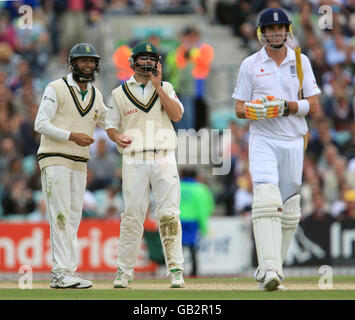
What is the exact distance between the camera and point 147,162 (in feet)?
33.6

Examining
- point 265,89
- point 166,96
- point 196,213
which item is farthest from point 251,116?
point 196,213

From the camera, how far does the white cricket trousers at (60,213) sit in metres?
10.3

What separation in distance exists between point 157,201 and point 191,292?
3.95ft

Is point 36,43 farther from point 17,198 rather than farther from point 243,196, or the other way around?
point 243,196

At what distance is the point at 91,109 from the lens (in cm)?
1062

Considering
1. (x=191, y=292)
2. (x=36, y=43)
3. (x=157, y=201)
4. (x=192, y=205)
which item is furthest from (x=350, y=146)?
(x=191, y=292)

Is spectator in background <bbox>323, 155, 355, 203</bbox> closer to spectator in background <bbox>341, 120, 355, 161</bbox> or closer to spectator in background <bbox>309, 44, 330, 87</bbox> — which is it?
spectator in background <bbox>341, 120, 355, 161</bbox>

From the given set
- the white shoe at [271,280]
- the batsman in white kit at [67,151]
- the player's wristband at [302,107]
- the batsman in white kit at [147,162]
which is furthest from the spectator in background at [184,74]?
the white shoe at [271,280]

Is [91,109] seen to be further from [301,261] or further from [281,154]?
[301,261]

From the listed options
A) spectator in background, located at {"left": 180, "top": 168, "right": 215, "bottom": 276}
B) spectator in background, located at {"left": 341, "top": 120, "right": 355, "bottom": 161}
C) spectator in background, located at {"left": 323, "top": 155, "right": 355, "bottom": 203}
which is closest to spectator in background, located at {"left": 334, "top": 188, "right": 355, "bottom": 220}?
spectator in background, located at {"left": 323, "top": 155, "right": 355, "bottom": 203}

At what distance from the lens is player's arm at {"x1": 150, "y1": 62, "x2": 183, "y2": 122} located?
33.4 feet

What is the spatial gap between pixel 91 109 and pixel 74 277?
1.75 metres

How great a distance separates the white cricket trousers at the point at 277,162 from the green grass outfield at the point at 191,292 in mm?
1030

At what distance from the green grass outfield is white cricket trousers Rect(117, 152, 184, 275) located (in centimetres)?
41
